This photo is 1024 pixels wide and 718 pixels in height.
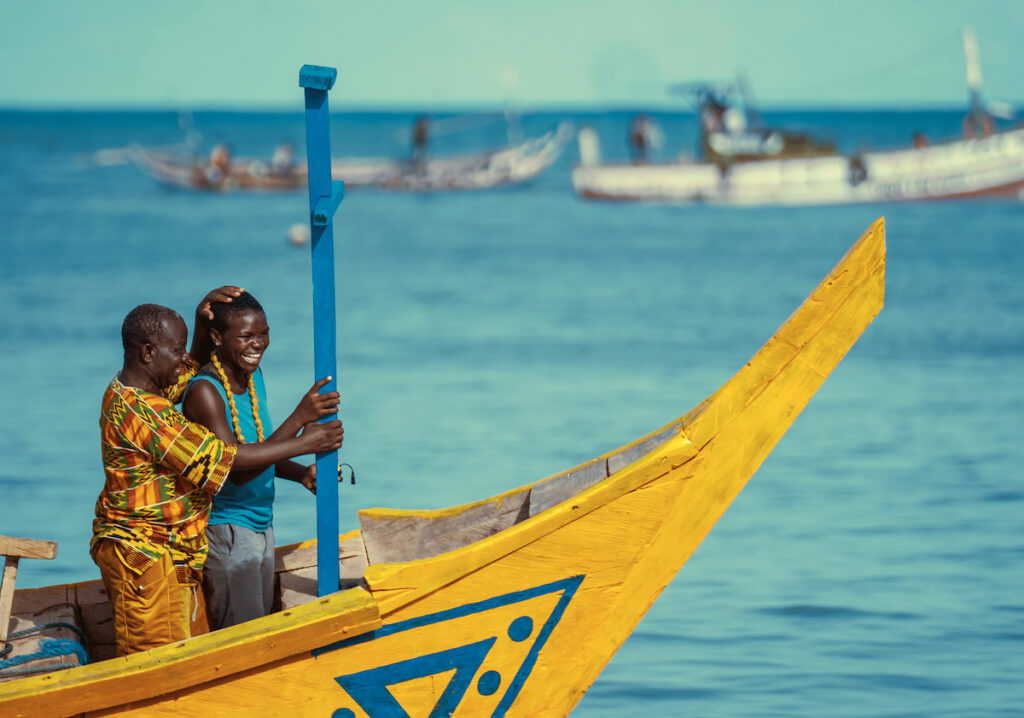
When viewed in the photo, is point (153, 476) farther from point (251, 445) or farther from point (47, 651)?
point (47, 651)

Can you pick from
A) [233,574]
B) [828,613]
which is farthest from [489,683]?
[828,613]

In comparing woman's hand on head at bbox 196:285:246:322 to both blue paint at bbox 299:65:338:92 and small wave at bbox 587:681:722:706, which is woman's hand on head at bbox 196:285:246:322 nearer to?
blue paint at bbox 299:65:338:92

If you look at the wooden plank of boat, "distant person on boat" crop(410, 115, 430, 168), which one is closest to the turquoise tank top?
the wooden plank of boat

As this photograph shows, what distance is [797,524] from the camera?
8.46m

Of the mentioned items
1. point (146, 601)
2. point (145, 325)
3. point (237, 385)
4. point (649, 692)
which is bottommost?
point (649, 692)

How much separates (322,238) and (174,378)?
0.60m

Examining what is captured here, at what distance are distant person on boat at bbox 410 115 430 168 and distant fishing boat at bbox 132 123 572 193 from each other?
0.12 m

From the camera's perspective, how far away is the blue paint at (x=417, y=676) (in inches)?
146

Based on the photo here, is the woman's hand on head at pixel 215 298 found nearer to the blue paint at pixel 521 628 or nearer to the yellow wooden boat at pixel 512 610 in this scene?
the yellow wooden boat at pixel 512 610

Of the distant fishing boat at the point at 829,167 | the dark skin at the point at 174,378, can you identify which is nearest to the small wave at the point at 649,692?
the dark skin at the point at 174,378

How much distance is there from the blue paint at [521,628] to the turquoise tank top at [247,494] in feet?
2.61

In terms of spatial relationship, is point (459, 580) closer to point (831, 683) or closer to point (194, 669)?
point (194, 669)

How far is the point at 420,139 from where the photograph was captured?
44.5 meters

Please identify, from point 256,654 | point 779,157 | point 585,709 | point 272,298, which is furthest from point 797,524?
point 779,157
